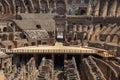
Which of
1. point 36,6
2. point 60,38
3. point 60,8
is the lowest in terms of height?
point 60,38

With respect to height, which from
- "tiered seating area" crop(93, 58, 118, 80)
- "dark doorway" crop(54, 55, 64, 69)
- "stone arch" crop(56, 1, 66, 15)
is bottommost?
"dark doorway" crop(54, 55, 64, 69)

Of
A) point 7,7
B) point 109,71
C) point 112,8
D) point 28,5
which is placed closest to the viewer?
point 109,71

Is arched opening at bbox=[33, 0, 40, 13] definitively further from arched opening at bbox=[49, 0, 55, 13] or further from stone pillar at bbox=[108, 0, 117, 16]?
stone pillar at bbox=[108, 0, 117, 16]

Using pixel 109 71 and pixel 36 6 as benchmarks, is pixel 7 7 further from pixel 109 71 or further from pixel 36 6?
pixel 109 71

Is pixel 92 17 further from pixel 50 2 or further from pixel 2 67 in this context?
pixel 2 67

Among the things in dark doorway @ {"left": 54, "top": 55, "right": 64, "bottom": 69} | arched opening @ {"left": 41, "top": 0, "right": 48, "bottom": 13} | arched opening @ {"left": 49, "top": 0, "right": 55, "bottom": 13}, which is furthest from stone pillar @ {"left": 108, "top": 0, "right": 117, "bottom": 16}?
dark doorway @ {"left": 54, "top": 55, "right": 64, "bottom": 69}

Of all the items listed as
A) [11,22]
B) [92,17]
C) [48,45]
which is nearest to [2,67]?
[48,45]

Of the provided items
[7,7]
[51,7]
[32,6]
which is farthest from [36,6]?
[7,7]

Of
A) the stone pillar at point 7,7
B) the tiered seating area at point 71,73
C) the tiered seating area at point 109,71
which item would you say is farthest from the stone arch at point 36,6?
the tiered seating area at point 109,71
